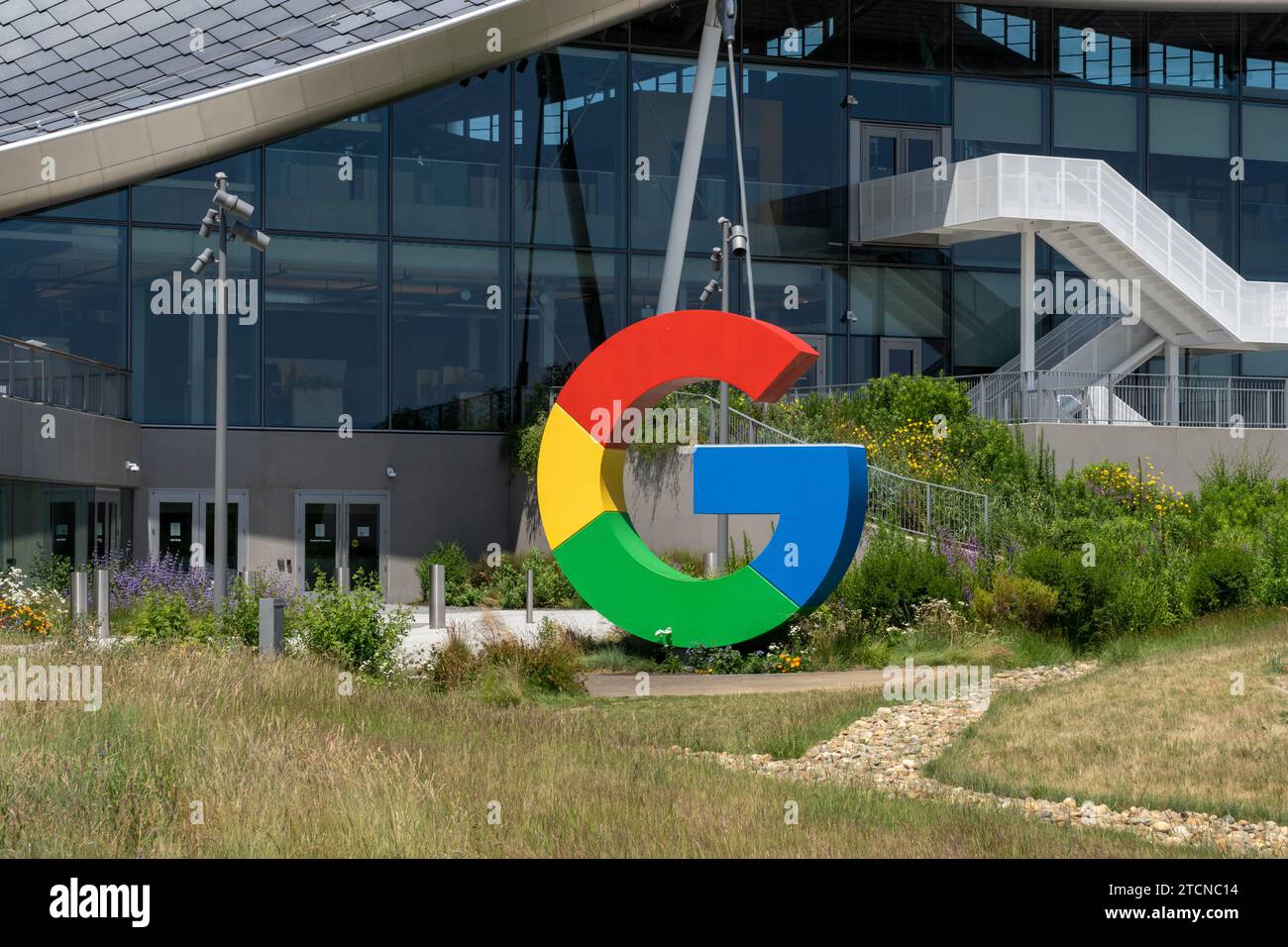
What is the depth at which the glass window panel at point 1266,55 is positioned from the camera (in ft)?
121

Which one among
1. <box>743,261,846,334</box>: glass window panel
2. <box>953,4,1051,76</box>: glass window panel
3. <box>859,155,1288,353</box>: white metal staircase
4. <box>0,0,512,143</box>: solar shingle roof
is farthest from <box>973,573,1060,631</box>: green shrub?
<box>953,4,1051,76</box>: glass window panel

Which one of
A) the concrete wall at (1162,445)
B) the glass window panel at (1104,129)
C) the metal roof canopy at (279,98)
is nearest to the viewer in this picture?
the concrete wall at (1162,445)

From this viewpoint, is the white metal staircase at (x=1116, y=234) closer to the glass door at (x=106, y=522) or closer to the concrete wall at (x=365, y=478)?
the concrete wall at (x=365, y=478)

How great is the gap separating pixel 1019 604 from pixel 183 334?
16.6 m

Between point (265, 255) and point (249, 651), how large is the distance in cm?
1594

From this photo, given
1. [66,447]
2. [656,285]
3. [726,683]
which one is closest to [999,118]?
[656,285]

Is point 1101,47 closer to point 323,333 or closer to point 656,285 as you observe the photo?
point 656,285

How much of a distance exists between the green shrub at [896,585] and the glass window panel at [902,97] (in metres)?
16.8

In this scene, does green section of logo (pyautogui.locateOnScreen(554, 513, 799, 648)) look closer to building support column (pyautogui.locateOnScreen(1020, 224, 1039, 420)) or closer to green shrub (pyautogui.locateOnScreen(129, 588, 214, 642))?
green shrub (pyautogui.locateOnScreen(129, 588, 214, 642))

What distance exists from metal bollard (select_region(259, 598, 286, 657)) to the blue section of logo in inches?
210

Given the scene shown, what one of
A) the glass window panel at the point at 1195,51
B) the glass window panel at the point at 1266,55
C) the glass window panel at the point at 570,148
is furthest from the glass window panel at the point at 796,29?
the glass window panel at the point at 1266,55

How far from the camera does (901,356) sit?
34500 millimetres
